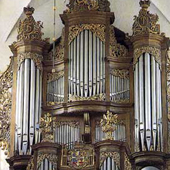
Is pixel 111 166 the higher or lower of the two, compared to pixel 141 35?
lower

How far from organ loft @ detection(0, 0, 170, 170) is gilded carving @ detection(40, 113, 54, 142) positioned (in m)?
0.03

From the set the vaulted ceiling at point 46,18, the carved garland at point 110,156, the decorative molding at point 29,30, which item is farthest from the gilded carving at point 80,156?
the vaulted ceiling at point 46,18

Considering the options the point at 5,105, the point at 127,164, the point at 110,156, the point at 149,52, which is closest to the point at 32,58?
the point at 5,105

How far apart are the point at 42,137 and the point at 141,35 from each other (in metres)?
4.10

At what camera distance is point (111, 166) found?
Result: 2784 cm

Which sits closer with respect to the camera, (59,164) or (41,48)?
(59,164)

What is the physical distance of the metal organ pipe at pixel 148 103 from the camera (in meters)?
28.8

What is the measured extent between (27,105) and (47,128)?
1547 mm

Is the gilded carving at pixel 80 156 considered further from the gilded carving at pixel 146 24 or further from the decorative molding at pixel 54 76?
the gilded carving at pixel 146 24

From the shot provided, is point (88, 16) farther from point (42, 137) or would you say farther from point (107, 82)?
point (42, 137)

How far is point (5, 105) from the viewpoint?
99.5 feet

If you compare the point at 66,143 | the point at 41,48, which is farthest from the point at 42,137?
the point at 41,48

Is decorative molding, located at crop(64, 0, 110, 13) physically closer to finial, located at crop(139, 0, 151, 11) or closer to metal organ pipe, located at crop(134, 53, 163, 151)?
finial, located at crop(139, 0, 151, 11)

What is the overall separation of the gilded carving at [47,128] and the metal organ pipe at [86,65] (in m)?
1.36
